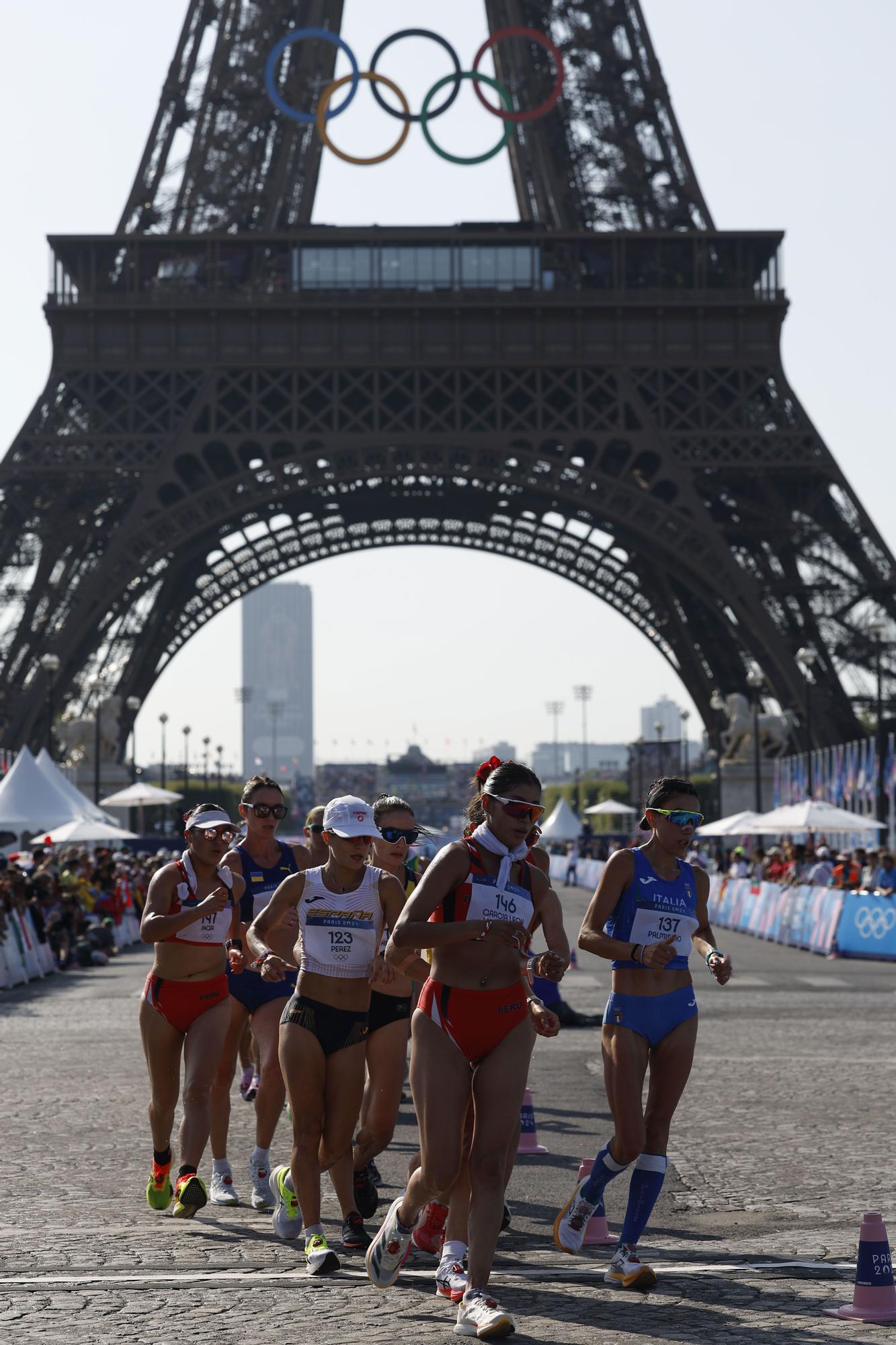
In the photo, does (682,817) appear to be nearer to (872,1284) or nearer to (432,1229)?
(872,1284)

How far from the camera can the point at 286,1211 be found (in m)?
8.73

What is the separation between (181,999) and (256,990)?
0.39 meters

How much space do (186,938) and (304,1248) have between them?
5.81 feet

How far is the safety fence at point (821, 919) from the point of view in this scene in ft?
93.2

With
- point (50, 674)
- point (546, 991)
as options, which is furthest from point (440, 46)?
point (546, 991)

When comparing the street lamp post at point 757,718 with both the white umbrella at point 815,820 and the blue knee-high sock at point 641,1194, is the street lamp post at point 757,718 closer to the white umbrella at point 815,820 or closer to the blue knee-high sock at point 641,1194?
the white umbrella at point 815,820

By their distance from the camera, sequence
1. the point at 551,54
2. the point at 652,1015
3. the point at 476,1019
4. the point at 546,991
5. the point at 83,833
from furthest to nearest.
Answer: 1. the point at 551,54
2. the point at 83,833
3. the point at 546,991
4. the point at 652,1015
5. the point at 476,1019

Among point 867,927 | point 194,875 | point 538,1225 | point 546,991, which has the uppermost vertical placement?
point 194,875

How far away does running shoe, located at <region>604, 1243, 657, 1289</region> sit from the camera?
7643 mm

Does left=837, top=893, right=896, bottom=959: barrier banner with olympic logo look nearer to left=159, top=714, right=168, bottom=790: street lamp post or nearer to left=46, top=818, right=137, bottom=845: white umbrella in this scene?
left=46, top=818, right=137, bottom=845: white umbrella

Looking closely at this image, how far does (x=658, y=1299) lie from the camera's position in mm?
7539

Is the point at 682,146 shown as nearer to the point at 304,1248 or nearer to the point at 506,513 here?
the point at 506,513

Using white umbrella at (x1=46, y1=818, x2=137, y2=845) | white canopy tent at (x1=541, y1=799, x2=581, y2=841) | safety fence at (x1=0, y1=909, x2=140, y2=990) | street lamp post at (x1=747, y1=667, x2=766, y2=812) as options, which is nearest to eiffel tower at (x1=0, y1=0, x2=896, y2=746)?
street lamp post at (x1=747, y1=667, x2=766, y2=812)

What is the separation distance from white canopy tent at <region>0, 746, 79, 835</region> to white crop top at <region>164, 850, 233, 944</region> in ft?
67.2
